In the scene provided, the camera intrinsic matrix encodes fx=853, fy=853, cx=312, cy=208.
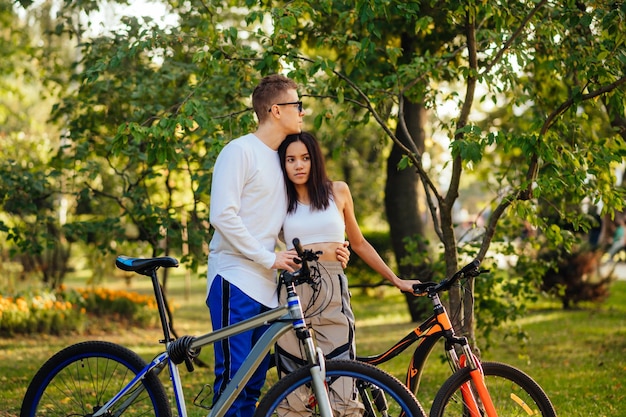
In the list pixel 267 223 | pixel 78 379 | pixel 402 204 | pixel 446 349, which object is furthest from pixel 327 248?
pixel 402 204

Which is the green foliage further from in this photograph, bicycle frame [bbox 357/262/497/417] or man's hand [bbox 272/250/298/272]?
man's hand [bbox 272/250/298/272]

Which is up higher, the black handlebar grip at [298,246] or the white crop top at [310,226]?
the white crop top at [310,226]

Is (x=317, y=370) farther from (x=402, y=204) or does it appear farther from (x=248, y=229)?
(x=402, y=204)

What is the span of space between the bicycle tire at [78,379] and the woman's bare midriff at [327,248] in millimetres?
929

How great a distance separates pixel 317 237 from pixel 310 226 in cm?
6

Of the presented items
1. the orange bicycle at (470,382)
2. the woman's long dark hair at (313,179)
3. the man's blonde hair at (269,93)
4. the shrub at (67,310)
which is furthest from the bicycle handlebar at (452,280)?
the shrub at (67,310)

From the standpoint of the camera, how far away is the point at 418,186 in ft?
37.9

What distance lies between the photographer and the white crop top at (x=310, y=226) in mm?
4016

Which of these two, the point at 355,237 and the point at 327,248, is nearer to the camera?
the point at 327,248

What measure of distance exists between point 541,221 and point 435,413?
7.31 ft

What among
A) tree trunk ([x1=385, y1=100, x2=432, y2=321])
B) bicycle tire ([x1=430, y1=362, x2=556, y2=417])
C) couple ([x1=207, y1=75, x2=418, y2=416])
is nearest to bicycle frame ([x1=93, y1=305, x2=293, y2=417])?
couple ([x1=207, y1=75, x2=418, y2=416])

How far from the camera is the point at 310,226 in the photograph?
13.2 ft

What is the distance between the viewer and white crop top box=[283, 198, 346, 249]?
402 cm

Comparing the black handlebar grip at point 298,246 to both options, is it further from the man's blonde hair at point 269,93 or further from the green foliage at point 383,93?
the green foliage at point 383,93
